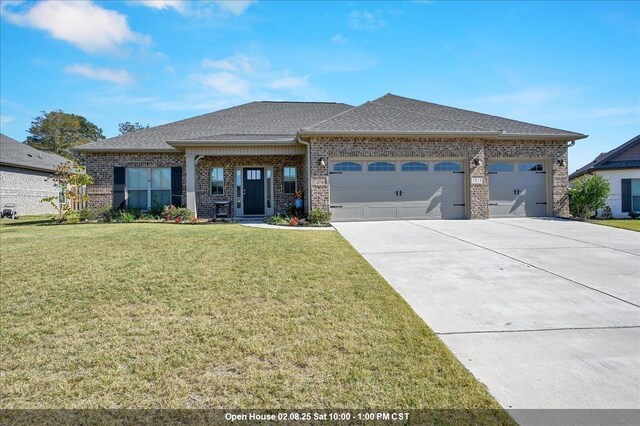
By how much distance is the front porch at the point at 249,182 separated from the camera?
14859mm

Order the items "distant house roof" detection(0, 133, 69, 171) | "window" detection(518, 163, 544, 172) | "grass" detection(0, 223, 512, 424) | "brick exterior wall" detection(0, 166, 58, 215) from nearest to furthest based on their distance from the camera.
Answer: "grass" detection(0, 223, 512, 424), "window" detection(518, 163, 544, 172), "brick exterior wall" detection(0, 166, 58, 215), "distant house roof" detection(0, 133, 69, 171)

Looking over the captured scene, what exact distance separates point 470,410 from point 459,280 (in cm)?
315

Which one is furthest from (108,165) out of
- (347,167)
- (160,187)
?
(347,167)

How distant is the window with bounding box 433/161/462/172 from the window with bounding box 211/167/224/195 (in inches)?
351

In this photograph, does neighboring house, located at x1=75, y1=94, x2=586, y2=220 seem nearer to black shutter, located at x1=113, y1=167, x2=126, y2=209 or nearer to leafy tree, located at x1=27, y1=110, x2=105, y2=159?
black shutter, located at x1=113, y1=167, x2=126, y2=209

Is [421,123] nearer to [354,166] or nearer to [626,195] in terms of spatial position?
[354,166]

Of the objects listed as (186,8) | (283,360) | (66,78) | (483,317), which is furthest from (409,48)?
(66,78)

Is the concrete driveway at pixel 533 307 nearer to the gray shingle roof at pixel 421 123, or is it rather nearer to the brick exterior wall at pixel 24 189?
the gray shingle roof at pixel 421 123

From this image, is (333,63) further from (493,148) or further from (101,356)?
(101,356)

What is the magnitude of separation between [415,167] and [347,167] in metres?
2.63

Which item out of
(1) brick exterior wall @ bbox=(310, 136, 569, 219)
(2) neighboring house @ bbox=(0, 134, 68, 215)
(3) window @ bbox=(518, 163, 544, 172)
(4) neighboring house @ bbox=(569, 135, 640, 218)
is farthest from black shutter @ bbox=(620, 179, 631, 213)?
(2) neighboring house @ bbox=(0, 134, 68, 215)

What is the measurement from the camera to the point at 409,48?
37.2 feet

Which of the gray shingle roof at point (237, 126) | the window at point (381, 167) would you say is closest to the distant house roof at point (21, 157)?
the gray shingle roof at point (237, 126)

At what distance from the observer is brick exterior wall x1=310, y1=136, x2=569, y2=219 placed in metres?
12.5
